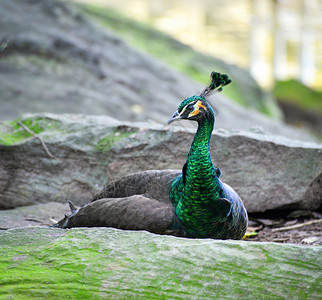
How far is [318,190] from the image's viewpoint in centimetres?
434

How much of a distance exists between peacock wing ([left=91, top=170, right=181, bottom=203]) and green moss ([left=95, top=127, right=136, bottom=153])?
35.0 inches

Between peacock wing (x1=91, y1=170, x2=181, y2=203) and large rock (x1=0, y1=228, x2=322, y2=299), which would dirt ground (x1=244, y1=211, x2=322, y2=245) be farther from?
large rock (x1=0, y1=228, x2=322, y2=299)

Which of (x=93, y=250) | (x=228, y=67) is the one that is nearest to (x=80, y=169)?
(x=93, y=250)

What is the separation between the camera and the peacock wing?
3303 mm

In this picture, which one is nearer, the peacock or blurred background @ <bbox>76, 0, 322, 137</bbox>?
the peacock

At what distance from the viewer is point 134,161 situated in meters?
4.34

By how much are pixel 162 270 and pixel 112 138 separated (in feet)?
7.52

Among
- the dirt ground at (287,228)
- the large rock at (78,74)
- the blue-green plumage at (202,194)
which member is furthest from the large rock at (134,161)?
the large rock at (78,74)

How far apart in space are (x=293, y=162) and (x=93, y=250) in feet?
7.50

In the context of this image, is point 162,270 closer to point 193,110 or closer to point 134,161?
point 193,110

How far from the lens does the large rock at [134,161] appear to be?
4.24m

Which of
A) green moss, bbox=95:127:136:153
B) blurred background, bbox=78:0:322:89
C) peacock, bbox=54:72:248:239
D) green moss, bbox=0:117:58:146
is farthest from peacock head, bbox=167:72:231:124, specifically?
blurred background, bbox=78:0:322:89

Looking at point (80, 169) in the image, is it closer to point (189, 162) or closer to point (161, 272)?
point (189, 162)

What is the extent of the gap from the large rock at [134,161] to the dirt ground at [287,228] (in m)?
0.10
